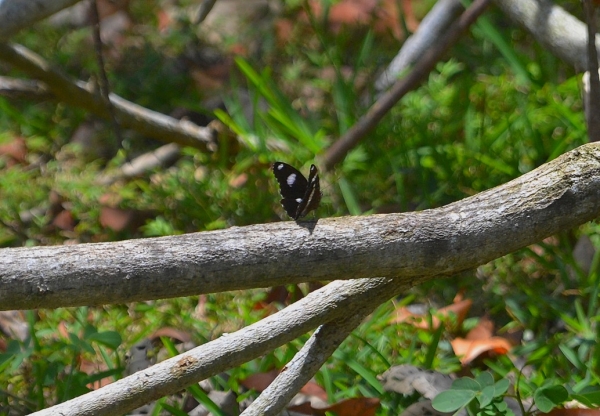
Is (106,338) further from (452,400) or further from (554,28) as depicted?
(554,28)

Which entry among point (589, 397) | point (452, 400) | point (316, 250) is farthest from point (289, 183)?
point (589, 397)

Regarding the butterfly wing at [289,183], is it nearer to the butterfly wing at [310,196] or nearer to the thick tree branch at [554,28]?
the butterfly wing at [310,196]

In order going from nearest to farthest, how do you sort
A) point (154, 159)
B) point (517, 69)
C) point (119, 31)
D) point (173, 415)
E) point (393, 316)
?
point (173, 415), point (393, 316), point (517, 69), point (154, 159), point (119, 31)

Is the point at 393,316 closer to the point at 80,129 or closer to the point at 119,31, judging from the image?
the point at 80,129

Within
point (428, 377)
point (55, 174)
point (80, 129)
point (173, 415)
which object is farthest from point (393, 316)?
point (80, 129)

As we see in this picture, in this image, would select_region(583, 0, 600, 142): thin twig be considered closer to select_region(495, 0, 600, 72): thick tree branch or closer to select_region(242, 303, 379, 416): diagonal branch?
select_region(495, 0, 600, 72): thick tree branch

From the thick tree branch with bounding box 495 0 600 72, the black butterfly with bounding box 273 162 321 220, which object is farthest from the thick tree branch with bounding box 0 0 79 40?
the thick tree branch with bounding box 495 0 600 72

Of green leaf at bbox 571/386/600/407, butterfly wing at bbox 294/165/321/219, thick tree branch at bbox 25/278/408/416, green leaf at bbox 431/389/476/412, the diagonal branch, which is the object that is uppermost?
butterfly wing at bbox 294/165/321/219
